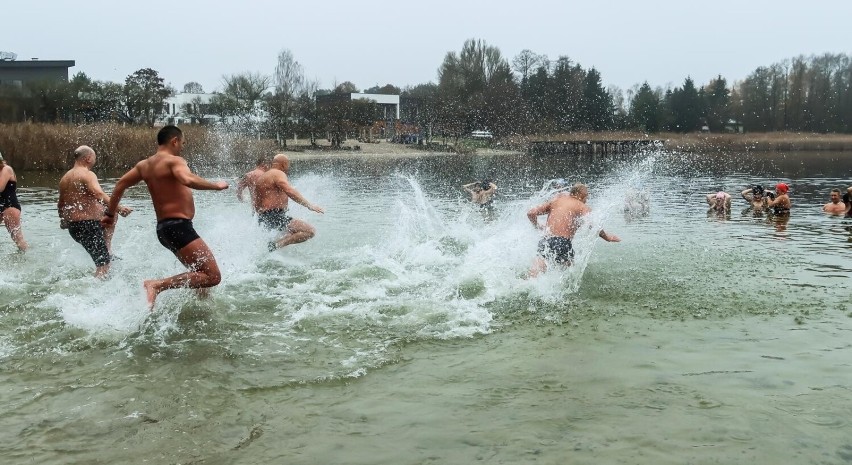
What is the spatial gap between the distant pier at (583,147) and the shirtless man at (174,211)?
221ft

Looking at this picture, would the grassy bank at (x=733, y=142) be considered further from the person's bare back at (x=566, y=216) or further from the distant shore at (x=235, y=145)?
the person's bare back at (x=566, y=216)

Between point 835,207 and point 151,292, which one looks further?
point 835,207

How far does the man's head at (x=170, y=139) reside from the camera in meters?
6.95

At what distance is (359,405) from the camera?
200 inches

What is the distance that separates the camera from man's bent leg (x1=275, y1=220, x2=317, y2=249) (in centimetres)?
1028

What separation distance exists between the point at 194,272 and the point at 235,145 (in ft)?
131

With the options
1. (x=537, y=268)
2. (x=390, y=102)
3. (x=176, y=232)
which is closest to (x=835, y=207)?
(x=537, y=268)

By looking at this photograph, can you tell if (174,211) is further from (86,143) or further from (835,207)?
(86,143)

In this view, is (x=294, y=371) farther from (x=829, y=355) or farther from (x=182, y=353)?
(x=829, y=355)

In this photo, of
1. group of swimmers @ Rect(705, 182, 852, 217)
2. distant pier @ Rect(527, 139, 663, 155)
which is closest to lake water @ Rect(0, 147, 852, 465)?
group of swimmers @ Rect(705, 182, 852, 217)

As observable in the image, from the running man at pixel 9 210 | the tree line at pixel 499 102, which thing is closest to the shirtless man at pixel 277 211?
the running man at pixel 9 210

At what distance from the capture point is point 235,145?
45.1m

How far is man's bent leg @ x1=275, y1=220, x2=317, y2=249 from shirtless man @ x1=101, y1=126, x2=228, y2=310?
326 centimetres

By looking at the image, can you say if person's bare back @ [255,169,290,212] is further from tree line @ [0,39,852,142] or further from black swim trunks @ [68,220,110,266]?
tree line @ [0,39,852,142]
